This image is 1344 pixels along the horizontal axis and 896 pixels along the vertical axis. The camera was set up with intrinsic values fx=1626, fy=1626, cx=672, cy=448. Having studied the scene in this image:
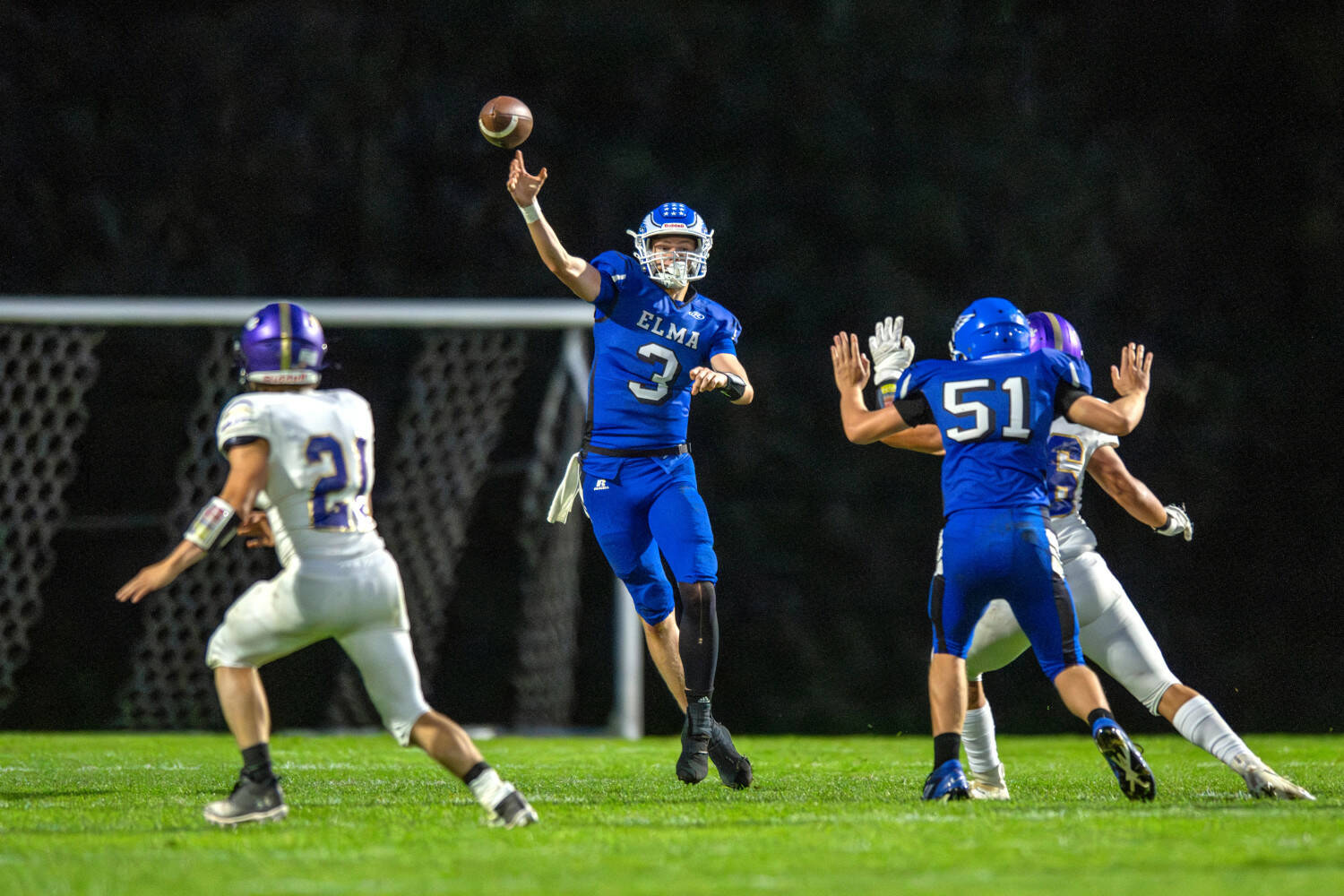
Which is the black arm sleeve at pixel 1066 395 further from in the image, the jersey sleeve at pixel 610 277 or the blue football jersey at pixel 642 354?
the jersey sleeve at pixel 610 277

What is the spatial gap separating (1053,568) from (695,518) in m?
1.29

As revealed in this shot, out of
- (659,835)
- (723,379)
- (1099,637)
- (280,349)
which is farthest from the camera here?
(723,379)

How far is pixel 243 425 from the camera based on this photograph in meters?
4.25

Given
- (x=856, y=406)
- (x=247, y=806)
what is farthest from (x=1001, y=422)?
(x=247, y=806)

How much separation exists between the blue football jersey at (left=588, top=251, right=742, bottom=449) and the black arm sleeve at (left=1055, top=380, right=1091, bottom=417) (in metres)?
1.36

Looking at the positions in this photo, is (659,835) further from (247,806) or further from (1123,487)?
(1123,487)

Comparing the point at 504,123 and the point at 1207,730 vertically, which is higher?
the point at 504,123

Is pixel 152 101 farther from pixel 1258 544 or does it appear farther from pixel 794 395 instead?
pixel 1258 544

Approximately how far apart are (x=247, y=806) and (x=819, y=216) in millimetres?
9538

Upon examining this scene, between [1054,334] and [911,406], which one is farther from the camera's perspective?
[1054,334]

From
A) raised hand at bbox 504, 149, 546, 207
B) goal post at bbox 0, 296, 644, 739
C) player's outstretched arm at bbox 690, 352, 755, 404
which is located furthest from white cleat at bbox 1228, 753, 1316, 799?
goal post at bbox 0, 296, 644, 739

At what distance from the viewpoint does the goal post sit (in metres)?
8.85

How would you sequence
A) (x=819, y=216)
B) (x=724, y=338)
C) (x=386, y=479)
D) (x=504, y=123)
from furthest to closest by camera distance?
1. (x=819, y=216)
2. (x=386, y=479)
3. (x=724, y=338)
4. (x=504, y=123)

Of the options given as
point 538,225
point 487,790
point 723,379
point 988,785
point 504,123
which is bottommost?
point 988,785
